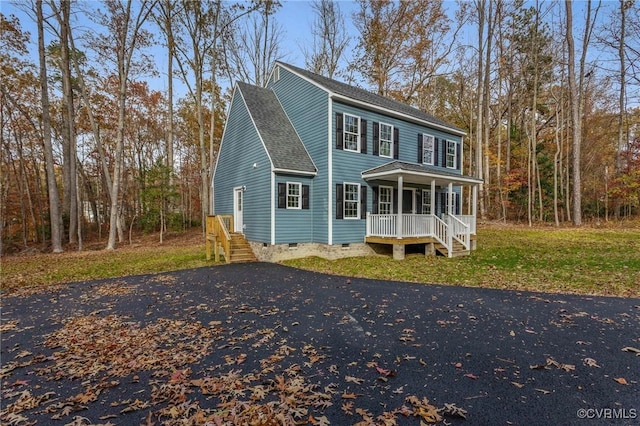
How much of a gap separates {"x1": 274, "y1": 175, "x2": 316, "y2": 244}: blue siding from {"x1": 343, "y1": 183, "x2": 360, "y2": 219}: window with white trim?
1.42 metres

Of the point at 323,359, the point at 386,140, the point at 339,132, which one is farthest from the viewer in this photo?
the point at 386,140

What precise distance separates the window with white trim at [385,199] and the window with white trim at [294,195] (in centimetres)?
354

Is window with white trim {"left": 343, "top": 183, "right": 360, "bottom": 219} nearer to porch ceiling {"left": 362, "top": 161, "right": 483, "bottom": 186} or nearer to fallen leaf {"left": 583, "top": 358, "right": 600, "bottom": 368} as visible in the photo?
porch ceiling {"left": 362, "top": 161, "right": 483, "bottom": 186}

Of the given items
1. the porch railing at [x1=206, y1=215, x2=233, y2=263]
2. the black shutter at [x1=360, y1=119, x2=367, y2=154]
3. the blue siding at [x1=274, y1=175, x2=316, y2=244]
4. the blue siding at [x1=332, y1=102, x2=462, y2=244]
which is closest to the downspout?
the blue siding at [x1=332, y1=102, x2=462, y2=244]

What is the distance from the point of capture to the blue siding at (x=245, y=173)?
11.5m

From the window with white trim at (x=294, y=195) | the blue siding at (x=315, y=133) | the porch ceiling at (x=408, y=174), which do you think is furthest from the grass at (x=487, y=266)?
the porch ceiling at (x=408, y=174)

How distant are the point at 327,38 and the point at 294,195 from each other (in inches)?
707

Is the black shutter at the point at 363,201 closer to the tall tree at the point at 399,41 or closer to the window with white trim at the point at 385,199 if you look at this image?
the window with white trim at the point at 385,199

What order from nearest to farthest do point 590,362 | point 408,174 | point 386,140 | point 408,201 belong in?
point 590,362, point 408,174, point 386,140, point 408,201

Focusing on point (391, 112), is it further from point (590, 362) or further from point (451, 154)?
point (590, 362)

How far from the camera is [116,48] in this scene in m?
17.9

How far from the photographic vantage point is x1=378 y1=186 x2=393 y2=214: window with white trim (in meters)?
12.8

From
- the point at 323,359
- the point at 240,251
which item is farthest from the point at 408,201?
the point at 323,359

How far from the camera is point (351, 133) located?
11891 mm
